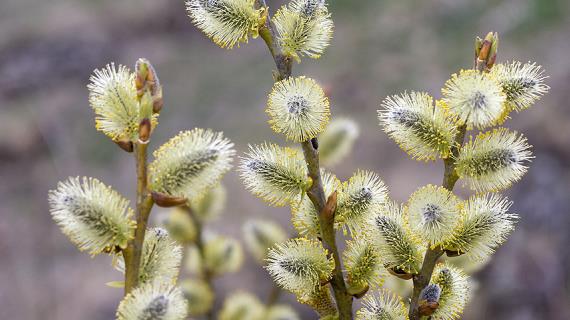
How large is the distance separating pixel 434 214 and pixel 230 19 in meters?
0.53

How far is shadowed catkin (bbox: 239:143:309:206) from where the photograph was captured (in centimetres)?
124

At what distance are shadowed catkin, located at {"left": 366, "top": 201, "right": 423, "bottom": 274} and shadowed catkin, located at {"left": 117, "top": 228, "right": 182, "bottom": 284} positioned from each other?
0.38 meters

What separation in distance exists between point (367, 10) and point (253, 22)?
16.3ft

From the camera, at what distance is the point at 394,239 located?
48.3 inches

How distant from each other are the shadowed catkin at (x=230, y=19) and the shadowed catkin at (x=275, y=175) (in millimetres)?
222

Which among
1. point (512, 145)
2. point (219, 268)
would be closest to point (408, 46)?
point (219, 268)

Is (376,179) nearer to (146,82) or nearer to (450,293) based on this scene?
(450,293)

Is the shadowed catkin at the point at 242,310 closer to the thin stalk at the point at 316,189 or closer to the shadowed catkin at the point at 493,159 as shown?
the thin stalk at the point at 316,189

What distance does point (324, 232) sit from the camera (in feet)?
4.17

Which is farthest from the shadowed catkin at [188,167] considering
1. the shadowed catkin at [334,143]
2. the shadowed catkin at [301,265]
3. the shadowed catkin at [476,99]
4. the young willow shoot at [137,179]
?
the shadowed catkin at [334,143]

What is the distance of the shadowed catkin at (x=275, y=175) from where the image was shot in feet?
4.06

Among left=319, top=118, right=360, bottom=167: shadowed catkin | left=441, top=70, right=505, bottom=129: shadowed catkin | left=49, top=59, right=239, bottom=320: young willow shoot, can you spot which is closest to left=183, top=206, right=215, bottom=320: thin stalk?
left=319, top=118, right=360, bottom=167: shadowed catkin

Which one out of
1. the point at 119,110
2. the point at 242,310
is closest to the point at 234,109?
the point at 242,310

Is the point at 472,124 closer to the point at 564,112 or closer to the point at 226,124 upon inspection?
the point at 564,112
